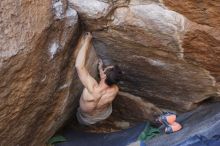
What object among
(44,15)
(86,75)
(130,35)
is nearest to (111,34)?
(130,35)

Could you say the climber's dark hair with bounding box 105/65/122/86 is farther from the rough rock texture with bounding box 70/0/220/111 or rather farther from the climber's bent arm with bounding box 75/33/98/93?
the climber's bent arm with bounding box 75/33/98/93

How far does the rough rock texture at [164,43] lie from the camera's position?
3428 mm

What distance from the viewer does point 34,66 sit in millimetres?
3449

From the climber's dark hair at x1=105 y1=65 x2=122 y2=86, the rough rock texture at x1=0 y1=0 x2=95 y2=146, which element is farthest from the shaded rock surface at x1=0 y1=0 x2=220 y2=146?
the climber's dark hair at x1=105 y1=65 x2=122 y2=86

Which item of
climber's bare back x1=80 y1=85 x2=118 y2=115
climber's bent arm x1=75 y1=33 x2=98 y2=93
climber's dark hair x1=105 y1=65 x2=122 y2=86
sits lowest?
climber's bare back x1=80 y1=85 x2=118 y2=115

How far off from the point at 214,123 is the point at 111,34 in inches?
46.4

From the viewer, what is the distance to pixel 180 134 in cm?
390

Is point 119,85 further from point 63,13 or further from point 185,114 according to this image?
point 63,13

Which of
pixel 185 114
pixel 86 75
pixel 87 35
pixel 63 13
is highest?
pixel 63 13

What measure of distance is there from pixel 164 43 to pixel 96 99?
3.37ft

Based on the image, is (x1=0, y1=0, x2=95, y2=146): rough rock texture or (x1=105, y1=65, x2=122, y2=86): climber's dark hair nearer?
(x1=0, y1=0, x2=95, y2=146): rough rock texture

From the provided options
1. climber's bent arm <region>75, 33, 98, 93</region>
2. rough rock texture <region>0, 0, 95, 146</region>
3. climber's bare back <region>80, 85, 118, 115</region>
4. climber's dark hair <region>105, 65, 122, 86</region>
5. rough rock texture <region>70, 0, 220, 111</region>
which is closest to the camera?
rough rock texture <region>0, 0, 95, 146</region>

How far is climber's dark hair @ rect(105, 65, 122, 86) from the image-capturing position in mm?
4155

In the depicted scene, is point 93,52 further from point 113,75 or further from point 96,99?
point 96,99
